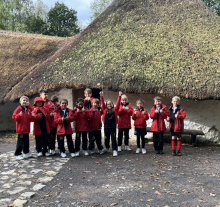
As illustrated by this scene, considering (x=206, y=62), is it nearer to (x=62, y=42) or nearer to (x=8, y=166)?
(x=8, y=166)

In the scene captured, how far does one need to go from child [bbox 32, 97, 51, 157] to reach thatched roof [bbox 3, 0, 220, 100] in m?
2.29

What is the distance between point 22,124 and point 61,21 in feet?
68.2

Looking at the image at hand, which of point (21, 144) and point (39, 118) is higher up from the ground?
point (39, 118)

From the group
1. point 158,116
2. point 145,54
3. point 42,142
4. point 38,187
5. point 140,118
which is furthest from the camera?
point 145,54

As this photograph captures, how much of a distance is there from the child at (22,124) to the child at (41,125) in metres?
0.20

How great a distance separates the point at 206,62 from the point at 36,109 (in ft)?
17.7

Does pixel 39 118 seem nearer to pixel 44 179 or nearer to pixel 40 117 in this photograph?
pixel 40 117

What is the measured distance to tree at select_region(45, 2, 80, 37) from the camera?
76.0 feet

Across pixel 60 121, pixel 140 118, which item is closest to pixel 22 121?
pixel 60 121

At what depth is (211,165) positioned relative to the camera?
4953 mm

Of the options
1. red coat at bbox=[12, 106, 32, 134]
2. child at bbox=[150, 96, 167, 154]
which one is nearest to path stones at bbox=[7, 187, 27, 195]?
red coat at bbox=[12, 106, 32, 134]

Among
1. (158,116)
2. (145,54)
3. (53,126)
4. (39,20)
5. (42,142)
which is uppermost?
(39,20)

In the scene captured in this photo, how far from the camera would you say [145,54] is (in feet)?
24.7

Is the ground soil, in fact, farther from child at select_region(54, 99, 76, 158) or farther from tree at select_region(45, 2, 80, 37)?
tree at select_region(45, 2, 80, 37)
